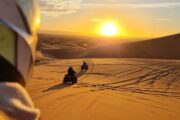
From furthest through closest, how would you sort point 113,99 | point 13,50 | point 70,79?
1. point 70,79
2. point 113,99
3. point 13,50

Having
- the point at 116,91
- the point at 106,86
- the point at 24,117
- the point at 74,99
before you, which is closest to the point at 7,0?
the point at 24,117

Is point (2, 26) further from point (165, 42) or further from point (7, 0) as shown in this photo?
point (165, 42)

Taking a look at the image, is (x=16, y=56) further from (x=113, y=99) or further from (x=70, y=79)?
(x=70, y=79)

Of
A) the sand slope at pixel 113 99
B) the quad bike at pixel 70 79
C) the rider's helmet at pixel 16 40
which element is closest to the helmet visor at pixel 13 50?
the rider's helmet at pixel 16 40

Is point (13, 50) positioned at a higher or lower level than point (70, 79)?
higher

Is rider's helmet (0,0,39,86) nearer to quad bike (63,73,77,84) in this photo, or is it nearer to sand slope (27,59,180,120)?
sand slope (27,59,180,120)

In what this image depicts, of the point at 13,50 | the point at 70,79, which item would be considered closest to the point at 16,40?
the point at 13,50

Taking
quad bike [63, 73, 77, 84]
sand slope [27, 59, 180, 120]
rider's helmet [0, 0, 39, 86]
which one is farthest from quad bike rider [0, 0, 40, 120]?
quad bike [63, 73, 77, 84]

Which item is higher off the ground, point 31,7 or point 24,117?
point 31,7
